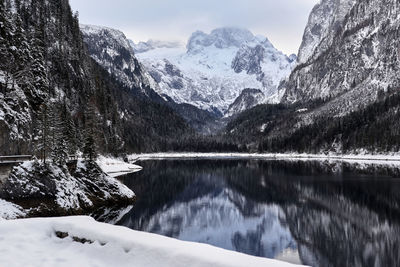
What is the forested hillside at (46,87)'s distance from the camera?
55.3 metres

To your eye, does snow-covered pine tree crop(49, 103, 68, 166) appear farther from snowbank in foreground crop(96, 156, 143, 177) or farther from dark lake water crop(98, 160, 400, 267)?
snowbank in foreground crop(96, 156, 143, 177)

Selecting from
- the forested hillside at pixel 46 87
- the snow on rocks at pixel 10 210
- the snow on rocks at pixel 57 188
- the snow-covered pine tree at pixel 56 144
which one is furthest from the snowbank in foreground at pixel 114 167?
the snow on rocks at pixel 10 210

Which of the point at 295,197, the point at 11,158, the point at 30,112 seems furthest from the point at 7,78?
the point at 295,197

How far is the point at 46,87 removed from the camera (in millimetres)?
77688

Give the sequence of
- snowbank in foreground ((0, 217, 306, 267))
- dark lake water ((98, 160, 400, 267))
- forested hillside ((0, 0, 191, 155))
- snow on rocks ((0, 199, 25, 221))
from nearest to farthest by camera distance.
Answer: snowbank in foreground ((0, 217, 306, 267))
snow on rocks ((0, 199, 25, 221))
dark lake water ((98, 160, 400, 267))
forested hillside ((0, 0, 191, 155))

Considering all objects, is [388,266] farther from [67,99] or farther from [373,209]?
[67,99]

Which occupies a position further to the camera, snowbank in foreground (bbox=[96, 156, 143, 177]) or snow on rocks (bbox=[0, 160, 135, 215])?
snowbank in foreground (bbox=[96, 156, 143, 177])

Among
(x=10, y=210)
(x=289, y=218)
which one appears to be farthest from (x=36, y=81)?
(x=289, y=218)

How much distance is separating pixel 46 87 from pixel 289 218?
59.7m

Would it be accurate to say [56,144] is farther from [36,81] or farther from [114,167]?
[114,167]

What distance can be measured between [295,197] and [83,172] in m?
36.0

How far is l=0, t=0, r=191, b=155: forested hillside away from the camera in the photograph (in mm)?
55291

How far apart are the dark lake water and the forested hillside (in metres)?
17.9

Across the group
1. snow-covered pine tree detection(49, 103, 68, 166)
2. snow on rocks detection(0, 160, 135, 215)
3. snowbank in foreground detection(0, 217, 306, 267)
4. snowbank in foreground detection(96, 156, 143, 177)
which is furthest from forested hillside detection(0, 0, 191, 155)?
snowbank in foreground detection(0, 217, 306, 267)
